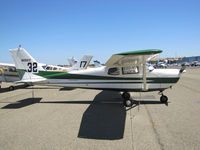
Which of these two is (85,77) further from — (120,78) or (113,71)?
(120,78)

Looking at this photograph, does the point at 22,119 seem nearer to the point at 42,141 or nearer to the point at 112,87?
the point at 42,141

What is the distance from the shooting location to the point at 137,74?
5914 mm

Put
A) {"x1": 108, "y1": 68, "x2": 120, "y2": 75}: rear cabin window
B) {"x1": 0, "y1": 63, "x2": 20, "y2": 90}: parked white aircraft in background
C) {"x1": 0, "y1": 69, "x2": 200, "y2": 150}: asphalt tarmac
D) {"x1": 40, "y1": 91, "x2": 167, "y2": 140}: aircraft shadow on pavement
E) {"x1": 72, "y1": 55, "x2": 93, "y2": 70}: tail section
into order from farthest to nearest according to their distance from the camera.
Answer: {"x1": 72, "y1": 55, "x2": 93, "y2": 70}: tail section
{"x1": 0, "y1": 63, "x2": 20, "y2": 90}: parked white aircraft in background
{"x1": 108, "y1": 68, "x2": 120, "y2": 75}: rear cabin window
{"x1": 40, "y1": 91, "x2": 167, "y2": 140}: aircraft shadow on pavement
{"x1": 0, "y1": 69, "x2": 200, "y2": 150}: asphalt tarmac

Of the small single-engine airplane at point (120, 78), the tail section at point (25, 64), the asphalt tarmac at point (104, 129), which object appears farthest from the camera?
the tail section at point (25, 64)

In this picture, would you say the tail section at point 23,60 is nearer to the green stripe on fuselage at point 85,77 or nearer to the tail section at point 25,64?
the tail section at point 25,64

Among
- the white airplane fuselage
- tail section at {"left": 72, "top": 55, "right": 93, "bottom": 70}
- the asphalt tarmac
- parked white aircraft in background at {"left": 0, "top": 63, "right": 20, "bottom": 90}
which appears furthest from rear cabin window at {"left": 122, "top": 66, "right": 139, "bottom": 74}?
parked white aircraft in background at {"left": 0, "top": 63, "right": 20, "bottom": 90}

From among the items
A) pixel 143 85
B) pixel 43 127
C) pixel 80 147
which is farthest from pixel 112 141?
pixel 143 85

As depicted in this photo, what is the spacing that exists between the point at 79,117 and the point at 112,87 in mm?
2243

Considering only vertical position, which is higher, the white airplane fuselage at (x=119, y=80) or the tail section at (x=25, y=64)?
the tail section at (x=25, y=64)

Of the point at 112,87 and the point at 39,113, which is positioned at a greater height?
the point at 112,87

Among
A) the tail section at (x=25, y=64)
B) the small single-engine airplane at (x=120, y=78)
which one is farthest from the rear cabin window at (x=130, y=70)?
the tail section at (x=25, y=64)

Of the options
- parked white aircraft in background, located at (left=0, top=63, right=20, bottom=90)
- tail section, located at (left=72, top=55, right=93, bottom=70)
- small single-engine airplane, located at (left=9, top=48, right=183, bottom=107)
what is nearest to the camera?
small single-engine airplane, located at (left=9, top=48, right=183, bottom=107)

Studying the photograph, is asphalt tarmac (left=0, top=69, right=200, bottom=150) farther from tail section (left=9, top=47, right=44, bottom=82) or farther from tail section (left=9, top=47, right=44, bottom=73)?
tail section (left=9, top=47, right=44, bottom=73)

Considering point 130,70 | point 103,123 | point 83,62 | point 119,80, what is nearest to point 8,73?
point 83,62
